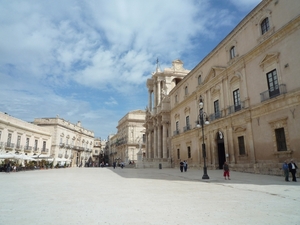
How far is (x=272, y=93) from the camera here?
14.4 m

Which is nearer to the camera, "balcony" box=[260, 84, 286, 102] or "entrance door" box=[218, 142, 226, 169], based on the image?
"balcony" box=[260, 84, 286, 102]

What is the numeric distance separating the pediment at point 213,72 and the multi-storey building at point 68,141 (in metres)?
27.2

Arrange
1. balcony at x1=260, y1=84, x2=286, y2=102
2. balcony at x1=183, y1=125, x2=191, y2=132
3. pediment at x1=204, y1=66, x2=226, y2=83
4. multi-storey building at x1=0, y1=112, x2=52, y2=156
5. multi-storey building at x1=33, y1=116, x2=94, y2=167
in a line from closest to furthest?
balcony at x1=260, y1=84, x2=286, y2=102
pediment at x1=204, y1=66, x2=226, y2=83
balcony at x1=183, y1=125, x2=191, y2=132
multi-storey building at x1=0, y1=112, x2=52, y2=156
multi-storey building at x1=33, y1=116, x2=94, y2=167

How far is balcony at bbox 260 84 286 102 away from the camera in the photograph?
43.9 ft

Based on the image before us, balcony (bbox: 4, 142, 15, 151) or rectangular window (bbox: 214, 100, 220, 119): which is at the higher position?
rectangular window (bbox: 214, 100, 220, 119)

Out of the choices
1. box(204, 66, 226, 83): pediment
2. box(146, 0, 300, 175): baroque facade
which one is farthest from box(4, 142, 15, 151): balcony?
box(204, 66, 226, 83): pediment

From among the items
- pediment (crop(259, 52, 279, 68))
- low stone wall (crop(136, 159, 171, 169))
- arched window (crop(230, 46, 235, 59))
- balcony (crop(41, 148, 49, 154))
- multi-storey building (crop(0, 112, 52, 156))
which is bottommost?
low stone wall (crop(136, 159, 171, 169))

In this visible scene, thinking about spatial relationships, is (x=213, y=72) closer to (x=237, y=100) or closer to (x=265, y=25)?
(x=237, y=100)

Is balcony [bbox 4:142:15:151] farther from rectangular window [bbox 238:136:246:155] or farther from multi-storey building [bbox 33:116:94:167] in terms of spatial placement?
rectangular window [bbox 238:136:246:155]

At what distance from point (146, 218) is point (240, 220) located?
1750 millimetres

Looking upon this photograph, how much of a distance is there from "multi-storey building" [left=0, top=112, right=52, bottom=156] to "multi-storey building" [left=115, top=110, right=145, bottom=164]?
1837cm

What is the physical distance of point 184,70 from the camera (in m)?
43.1

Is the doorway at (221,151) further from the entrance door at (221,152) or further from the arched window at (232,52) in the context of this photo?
the arched window at (232,52)

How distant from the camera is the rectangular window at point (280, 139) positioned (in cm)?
1340
